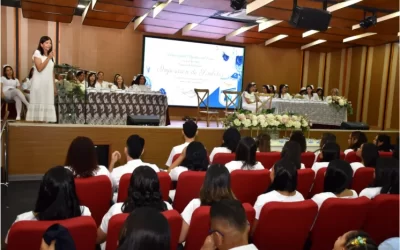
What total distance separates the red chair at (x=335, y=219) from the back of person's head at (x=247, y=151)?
870mm

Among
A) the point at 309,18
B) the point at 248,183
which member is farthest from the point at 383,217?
the point at 309,18

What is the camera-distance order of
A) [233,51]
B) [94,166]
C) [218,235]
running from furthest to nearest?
[233,51] < [94,166] < [218,235]

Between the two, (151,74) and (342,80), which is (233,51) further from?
(342,80)

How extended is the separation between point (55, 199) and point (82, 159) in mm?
885

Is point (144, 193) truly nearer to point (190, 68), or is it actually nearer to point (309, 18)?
point (309, 18)

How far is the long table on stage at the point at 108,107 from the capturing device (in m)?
5.71

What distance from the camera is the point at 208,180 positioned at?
2.13 m

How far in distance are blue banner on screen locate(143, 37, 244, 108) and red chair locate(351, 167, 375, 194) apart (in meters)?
7.97

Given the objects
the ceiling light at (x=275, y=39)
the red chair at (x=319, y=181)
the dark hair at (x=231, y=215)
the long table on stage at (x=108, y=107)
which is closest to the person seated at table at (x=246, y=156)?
the red chair at (x=319, y=181)

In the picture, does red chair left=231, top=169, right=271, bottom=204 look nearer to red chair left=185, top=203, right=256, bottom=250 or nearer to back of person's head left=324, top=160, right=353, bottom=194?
back of person's head left=324, top=160, right=353, bottom=194

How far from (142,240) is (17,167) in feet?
12.8

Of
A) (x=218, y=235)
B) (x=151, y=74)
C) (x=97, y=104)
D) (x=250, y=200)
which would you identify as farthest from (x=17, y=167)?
(x=151, y=74)

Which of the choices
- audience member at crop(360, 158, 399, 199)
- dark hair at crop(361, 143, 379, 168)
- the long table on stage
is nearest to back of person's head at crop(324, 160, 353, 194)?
audience member at crop(360, 158, 399, 199)

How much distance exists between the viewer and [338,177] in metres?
2.38
